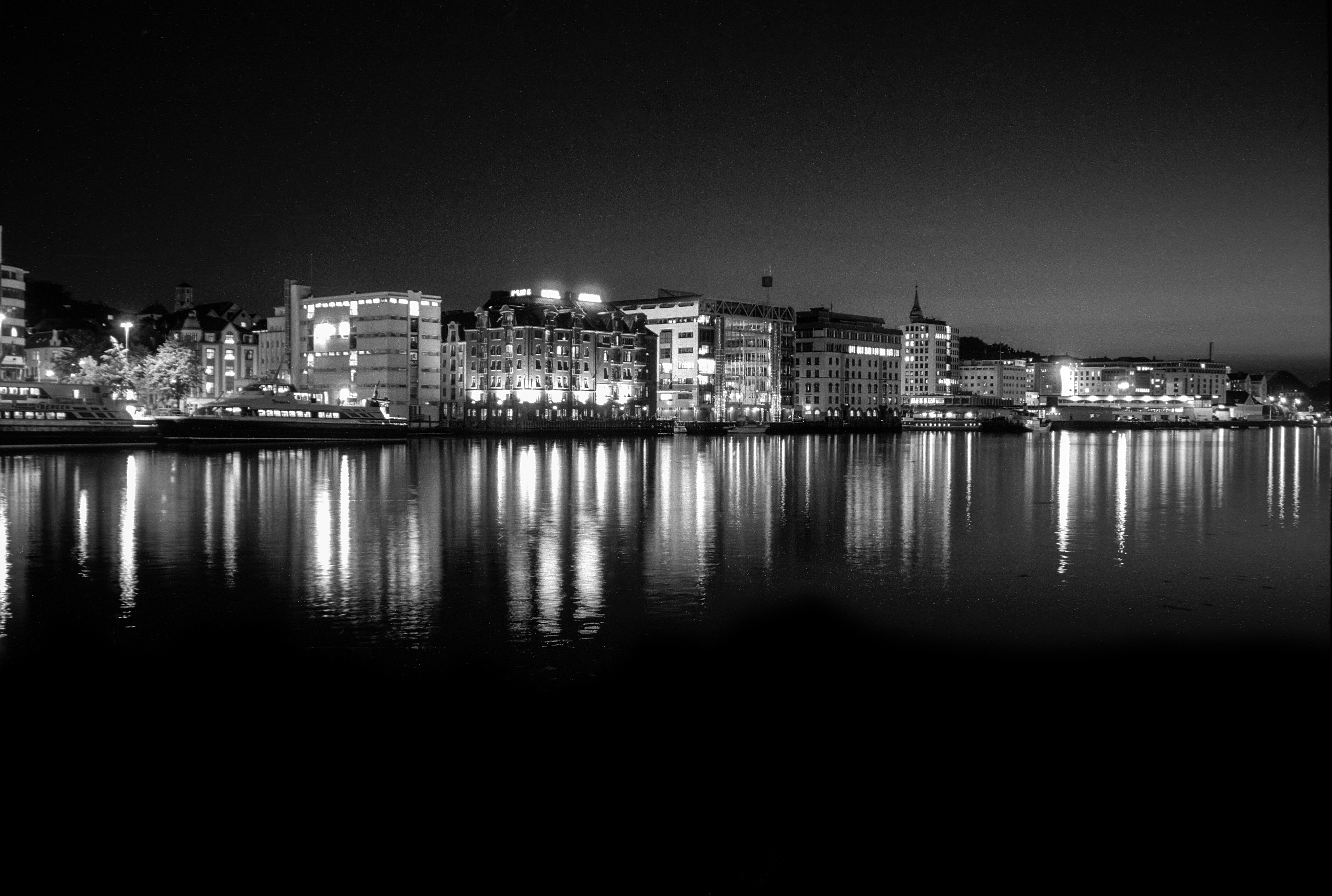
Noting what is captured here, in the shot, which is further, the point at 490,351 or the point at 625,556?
the point at 490,351

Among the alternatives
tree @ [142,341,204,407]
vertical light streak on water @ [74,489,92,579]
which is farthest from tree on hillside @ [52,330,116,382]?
vertical light streak on water @ [74,489,92,579]

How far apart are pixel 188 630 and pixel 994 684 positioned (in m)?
9.77

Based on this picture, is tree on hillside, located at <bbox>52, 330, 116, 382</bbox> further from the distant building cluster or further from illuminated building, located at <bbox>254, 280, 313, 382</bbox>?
illuminated building, located at <bbox>254, 280, 313, 382</bbox>

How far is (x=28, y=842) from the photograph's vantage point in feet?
Answer: 22.9

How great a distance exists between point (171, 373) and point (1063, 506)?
77.1 m

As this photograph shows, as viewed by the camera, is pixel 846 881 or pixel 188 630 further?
pixel 188 630

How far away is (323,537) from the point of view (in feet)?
71.0

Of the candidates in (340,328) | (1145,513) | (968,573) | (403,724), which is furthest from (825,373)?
(403,724)

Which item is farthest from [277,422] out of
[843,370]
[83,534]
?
[843,370]

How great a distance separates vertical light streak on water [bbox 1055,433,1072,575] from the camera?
1988cm

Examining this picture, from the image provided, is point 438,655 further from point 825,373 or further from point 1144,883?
point 825,373

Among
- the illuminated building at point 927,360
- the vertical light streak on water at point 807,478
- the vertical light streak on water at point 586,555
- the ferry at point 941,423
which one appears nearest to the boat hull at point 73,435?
the vertical light streak on water at point 586,555

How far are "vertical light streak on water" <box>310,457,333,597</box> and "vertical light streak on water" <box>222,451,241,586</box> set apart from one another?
1347 millimetres

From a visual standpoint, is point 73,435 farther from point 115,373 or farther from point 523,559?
point 523,559
